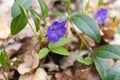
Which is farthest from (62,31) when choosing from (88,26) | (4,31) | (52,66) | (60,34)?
(4,31)

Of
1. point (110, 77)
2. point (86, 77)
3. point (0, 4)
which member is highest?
point (0, 4)

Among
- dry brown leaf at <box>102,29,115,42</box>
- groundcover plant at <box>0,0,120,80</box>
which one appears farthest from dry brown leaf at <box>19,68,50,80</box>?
dry brown leaf at <box>102,29,115,42</box>

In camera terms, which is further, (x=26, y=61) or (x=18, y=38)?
(x=18, y=38)

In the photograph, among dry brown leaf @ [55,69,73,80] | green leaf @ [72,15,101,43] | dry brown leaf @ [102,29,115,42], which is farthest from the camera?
dry brown leaf @ [102,29,115,42]

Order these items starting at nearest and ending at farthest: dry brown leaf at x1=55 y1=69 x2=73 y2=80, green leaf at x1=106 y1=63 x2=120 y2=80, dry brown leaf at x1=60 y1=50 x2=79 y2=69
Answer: green leaf at x1=106 y1=63 x2=120 y2=80, dry brown leaf at x1=55 y1=69 x2=73 y2=80, dry brown leaf at x1=60 y1=50 x2=79 y2=69

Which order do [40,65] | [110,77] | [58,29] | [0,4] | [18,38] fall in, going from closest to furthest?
[110,77]
[58,29]
[40,65]
[18,38]
[0,4]

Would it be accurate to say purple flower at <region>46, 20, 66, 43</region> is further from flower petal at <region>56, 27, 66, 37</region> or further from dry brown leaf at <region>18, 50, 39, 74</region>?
dry brown leaf at <region>18, 50, 39, 74</region>

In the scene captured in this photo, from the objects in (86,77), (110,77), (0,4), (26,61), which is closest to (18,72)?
(26,61)

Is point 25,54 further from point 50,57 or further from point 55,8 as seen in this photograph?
point 55,8
